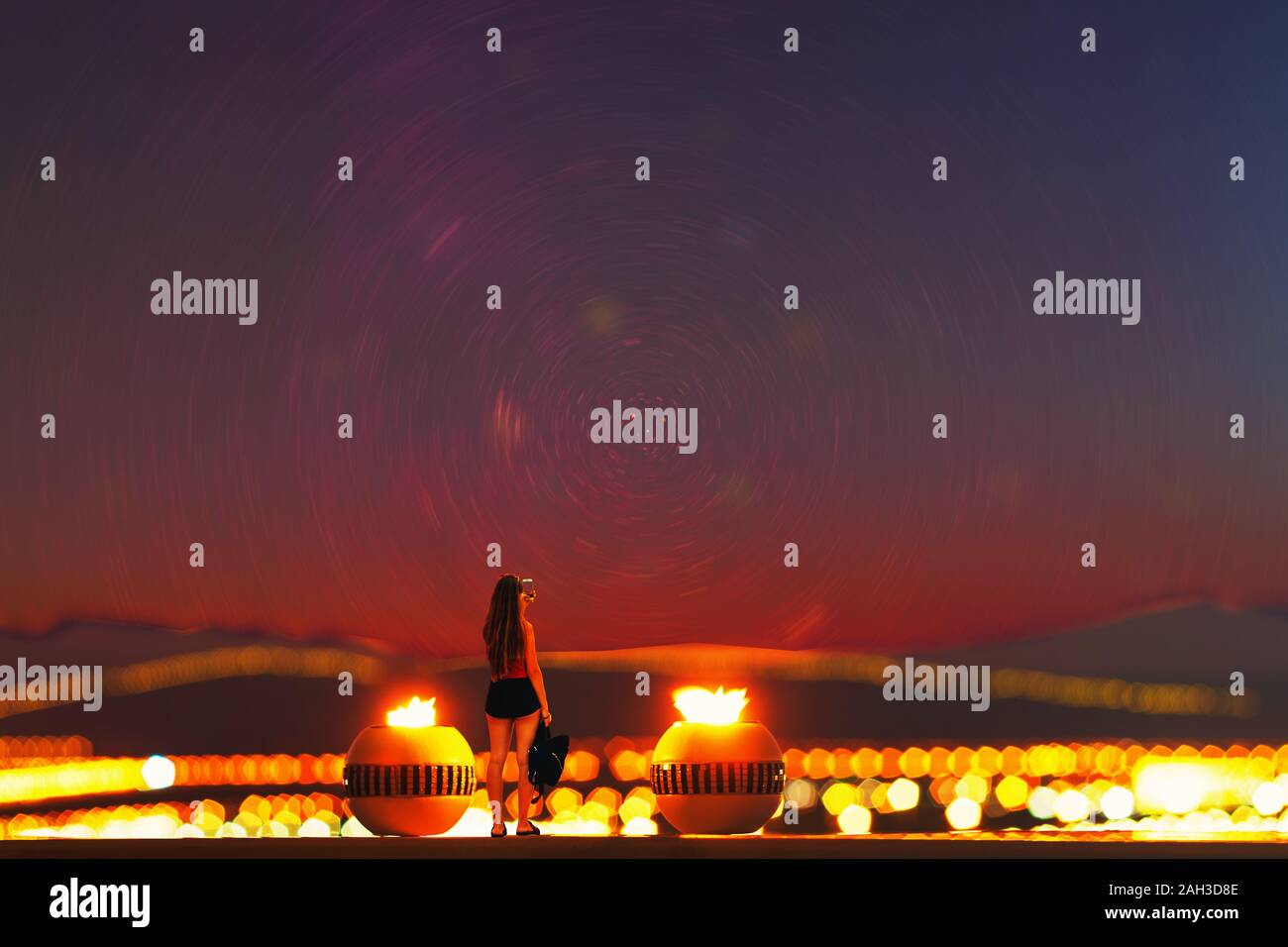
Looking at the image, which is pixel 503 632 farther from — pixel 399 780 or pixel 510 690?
pixel 399 780

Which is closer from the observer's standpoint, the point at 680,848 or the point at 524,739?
the point at 680,848

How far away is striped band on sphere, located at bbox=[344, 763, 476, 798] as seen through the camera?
Result: 10.0 meters

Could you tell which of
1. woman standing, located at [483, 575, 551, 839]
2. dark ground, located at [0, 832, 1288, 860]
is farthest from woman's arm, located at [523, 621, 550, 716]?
dark ground, located at [0, 832, 1288, 860]

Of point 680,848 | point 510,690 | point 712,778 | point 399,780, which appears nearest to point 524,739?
point 510,690

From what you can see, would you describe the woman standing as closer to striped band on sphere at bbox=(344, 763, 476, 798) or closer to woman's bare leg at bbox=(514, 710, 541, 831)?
woman's bare leg at bbox=(514, 710, 541, 831)

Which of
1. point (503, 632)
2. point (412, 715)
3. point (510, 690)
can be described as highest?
point (503, 632)

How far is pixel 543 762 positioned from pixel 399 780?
88cm

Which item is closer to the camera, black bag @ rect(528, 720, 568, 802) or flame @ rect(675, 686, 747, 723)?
black bag @ rect(528, 720, 568, 802)

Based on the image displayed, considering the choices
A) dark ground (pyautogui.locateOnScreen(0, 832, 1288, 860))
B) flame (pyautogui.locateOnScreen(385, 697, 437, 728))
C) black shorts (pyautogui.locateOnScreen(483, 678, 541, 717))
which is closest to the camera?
dark ground (pyautogui.locateOnScreen(0, 832, 1288, 860))

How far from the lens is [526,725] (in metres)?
10.1

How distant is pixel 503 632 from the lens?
10.0m

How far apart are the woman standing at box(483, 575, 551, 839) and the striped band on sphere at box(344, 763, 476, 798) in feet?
0.94

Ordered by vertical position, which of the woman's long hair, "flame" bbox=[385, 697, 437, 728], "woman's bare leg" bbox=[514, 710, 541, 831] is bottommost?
"woman's bare leg" bbox=[514, 710, 541, 831]
